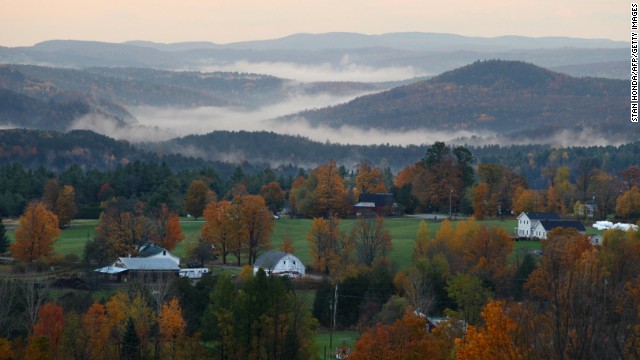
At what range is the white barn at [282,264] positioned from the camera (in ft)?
238

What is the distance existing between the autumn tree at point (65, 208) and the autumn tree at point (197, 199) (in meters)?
8.45

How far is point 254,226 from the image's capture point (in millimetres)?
79375

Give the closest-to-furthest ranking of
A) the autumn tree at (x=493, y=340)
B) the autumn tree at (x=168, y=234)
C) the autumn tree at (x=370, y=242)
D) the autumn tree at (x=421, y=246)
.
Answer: the autumn tree at (x=493, y=340)
the autumn tree at (x=421, y=246)
the autumn tree at (x=370, y=242)
the autumn tree at (x=168, y=234)

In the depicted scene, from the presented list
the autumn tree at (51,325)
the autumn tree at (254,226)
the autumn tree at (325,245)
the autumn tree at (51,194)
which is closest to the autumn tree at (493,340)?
the autumn tree at (51,325)

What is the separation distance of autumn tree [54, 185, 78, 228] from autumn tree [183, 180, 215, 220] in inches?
333

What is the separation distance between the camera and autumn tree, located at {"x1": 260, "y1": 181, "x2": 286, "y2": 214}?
105875mm

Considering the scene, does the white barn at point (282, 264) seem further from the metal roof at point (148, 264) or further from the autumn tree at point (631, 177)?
the autumn tree at point (631, 177)

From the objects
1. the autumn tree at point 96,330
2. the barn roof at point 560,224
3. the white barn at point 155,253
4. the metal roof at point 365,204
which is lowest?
the metal roof at point 365,204

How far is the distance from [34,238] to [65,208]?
19072 millimetres

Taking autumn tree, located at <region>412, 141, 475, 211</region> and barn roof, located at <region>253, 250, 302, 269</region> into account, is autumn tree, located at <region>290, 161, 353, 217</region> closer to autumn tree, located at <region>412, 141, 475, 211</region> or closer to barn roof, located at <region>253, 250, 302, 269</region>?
autumn tree, located at <region>412, 141, 475, 211</region>

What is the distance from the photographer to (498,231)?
239 ft

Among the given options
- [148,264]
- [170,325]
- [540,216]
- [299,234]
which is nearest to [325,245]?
[148,264]

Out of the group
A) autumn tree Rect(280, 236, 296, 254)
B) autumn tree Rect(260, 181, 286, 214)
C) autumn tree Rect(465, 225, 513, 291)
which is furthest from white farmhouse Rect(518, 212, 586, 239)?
autumn tree Rect(260, 181, 286, 214)

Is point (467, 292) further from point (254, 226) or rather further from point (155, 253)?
point (254, 226)
